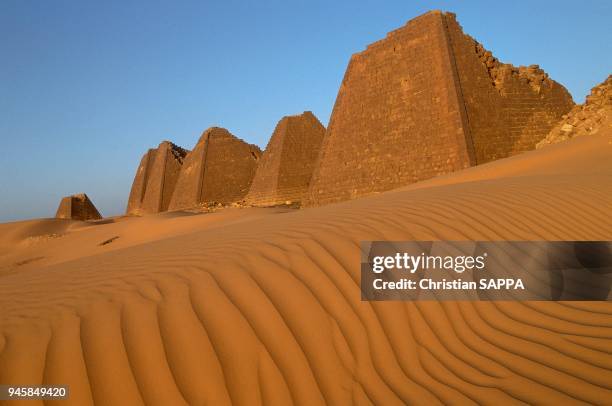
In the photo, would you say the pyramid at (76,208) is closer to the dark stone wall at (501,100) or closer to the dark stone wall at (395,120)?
the dark stone wall at (395,120)

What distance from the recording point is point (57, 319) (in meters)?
2.09

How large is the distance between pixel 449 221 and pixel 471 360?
1.56 metres

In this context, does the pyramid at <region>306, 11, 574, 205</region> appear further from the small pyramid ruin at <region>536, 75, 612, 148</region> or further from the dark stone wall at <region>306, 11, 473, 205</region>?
the small pyramid ruin at <region>536, 75, 612, 148</region>

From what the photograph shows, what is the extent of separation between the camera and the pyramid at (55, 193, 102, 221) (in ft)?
97.8

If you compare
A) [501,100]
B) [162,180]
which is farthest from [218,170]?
[501,100]

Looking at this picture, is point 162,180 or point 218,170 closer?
point 218,170

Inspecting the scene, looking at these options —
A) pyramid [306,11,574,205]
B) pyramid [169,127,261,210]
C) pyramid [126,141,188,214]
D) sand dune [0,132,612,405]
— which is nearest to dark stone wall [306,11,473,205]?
pyramid [306,11,574,205]

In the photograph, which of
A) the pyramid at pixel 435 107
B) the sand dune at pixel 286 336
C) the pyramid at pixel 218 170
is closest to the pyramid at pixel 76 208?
the pyramid at pixel 218 170

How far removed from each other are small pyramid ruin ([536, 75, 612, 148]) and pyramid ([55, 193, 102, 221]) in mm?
27974

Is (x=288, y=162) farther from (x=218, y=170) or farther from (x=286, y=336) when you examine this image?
(x=286, y=336)

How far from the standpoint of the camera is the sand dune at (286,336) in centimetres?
176

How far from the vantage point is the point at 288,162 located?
79.9 feet

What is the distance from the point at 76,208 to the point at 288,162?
16.0 m

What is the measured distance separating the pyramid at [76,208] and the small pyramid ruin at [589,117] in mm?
27974
